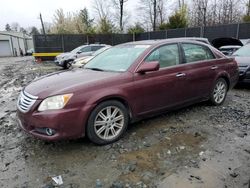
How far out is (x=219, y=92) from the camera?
5.54 metres

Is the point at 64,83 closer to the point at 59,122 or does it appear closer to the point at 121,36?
the point at 59,122

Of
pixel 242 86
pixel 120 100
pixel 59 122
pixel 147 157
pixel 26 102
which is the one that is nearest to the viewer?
pixel 59 122

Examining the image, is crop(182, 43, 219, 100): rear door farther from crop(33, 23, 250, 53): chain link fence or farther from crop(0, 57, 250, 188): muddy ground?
crop(33, 23, 250, 53): chain link fence

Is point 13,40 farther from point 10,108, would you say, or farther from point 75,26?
point 10,108

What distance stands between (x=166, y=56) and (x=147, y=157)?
193 cm

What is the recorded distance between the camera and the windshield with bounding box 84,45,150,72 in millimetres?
4182

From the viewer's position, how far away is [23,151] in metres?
3.74

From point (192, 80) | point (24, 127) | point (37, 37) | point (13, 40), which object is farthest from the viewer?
point (13, 40)

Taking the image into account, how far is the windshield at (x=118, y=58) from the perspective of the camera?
13.7ft

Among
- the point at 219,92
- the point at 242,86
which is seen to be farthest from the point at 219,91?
the point at 242,86

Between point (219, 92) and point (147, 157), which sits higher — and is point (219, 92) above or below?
above

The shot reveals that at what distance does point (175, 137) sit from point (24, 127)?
90.2 inches

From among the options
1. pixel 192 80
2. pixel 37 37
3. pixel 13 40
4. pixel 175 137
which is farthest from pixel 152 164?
pixel 13 40

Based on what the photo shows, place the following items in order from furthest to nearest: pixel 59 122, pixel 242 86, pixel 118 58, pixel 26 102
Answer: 1. pixel 242 86
2. pixel 118 58
3. pixel 26 102
4. pixel 59 122
